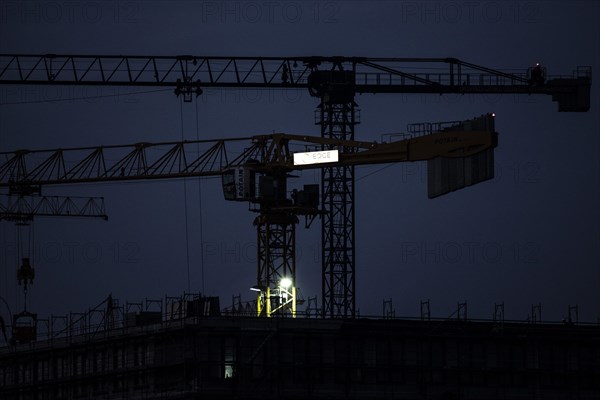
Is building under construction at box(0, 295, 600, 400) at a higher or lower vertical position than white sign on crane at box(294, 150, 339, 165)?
lower

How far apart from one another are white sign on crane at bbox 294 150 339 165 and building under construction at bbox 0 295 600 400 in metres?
19.8

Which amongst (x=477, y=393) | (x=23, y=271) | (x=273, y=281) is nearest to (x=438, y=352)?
(x=477, y=393)

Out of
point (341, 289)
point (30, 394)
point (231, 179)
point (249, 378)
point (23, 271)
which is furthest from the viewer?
point (23, 271)

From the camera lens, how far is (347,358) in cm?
13450

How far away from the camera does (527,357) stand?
447ft

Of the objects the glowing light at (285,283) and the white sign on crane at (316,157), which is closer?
the white sign on crane at (316,157)

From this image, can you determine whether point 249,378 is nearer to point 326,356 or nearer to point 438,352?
point 326,356

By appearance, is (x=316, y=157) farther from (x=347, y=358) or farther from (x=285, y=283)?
(x=347, y=358)

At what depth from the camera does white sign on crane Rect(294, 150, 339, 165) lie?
506ft

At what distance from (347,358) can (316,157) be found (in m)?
27.4

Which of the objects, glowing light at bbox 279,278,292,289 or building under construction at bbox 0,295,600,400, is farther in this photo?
glowing light at bbox 279,278,292,289

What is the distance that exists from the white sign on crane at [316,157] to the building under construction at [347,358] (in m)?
19.8

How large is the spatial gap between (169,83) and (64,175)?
14313 millimetres

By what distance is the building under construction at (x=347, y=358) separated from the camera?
133 m
